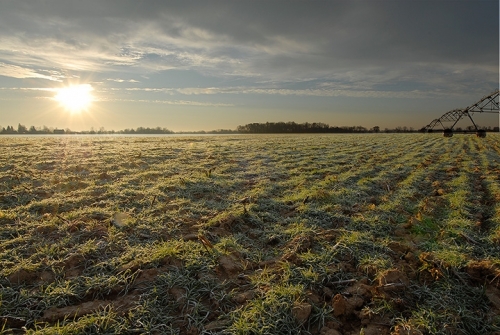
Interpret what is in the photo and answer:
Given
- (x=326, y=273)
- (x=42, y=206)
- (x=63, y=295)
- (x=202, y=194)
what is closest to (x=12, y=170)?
(x=42, y=206)

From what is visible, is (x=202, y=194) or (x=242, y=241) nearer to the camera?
(x=242, y=241)

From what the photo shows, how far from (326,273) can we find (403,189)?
6123 millimetres

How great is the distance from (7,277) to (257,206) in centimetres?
456

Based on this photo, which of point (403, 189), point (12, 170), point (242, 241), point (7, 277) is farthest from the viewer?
Result: point (12, 170)

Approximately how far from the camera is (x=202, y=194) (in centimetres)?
795

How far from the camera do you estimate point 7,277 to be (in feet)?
12.2

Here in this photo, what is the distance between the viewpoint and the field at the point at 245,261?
10.3ft

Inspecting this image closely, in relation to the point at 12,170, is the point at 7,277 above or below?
below

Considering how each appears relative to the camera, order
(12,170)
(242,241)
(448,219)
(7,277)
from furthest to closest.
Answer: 1. (12,170)
2. (448,219)
3. (242,241)
4. (7,277)

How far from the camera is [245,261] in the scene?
14.1 feet

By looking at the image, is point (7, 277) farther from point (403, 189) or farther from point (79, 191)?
point (403, 189)

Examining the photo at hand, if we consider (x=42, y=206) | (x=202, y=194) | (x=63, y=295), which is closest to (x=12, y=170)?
(x=42, y=206)

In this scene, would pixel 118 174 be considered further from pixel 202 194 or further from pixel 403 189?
pixel 403 189

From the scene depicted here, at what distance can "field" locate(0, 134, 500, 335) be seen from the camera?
3145 mm
